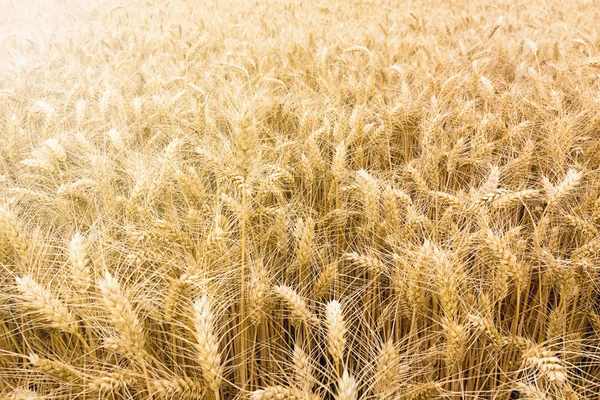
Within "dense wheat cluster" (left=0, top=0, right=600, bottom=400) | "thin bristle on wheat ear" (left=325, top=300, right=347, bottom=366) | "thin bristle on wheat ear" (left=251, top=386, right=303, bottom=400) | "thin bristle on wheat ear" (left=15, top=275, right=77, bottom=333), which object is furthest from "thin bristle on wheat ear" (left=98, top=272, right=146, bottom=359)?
"thin bristle on wheat ear" (left=325, top=300, right=347, bottom=366)

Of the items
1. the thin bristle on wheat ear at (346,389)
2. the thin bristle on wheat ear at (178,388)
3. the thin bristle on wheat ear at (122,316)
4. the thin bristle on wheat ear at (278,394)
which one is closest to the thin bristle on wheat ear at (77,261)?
the thin bristle on wheat ear at (122,316)

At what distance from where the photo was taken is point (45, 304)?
906 mm

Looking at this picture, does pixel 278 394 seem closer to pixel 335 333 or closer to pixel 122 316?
pixel 335 333

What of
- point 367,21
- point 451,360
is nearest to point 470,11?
point 367,21

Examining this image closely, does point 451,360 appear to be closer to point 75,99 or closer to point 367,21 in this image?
point 75,99

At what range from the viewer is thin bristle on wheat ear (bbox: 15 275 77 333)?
2.90 feet

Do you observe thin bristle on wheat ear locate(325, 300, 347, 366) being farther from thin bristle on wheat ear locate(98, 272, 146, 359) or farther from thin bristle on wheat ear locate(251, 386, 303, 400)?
thin bristle on wheat ear locate(98, 272, 146, 359)

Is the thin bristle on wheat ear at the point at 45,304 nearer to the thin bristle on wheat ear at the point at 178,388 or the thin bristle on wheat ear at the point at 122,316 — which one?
the thin bristle on wheat ear at the point at 122,316

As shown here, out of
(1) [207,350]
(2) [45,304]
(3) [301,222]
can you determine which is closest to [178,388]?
(1) [207,350]

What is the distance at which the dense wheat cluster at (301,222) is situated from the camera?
3.38 ft

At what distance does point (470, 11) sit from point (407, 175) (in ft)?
16.1

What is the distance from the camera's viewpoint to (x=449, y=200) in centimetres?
137

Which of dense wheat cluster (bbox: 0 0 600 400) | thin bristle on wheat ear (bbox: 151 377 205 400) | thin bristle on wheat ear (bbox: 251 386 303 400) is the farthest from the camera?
dense wheat cluster (bbox: 0 0 600 400)

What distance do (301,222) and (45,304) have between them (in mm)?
785
